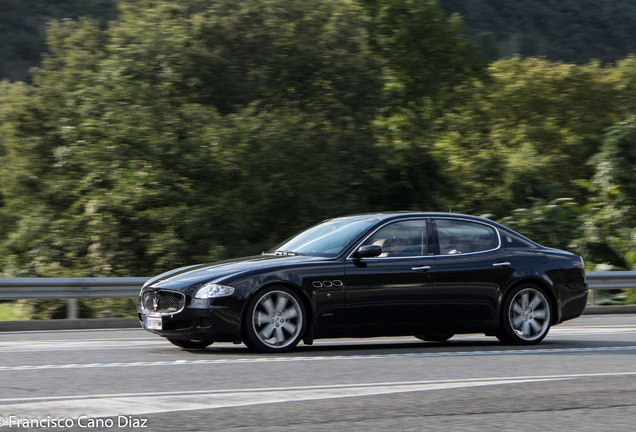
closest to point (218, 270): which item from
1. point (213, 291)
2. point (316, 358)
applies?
point (213, 291)

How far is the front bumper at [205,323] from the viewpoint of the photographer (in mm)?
8375

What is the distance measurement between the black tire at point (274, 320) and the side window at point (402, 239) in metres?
1.11

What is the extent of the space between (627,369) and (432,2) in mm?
21710

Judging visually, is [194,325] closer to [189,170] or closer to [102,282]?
[102,282]

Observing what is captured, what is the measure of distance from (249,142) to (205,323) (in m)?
12.3

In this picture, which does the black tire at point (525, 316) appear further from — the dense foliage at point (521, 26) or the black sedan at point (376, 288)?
the dense foliage at point (521, 26)

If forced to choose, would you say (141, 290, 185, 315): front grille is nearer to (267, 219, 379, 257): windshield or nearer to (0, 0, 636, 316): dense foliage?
(267, 219, 379, 257): windshield

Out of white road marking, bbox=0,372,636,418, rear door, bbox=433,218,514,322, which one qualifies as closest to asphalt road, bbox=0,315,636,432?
white road marking, bbox=0,372,636,418

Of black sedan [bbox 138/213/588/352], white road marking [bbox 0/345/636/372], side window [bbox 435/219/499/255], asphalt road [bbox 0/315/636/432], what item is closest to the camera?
asphalt road [bbox 0/315/636/432]

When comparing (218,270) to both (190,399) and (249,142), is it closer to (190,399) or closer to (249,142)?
(190,399)

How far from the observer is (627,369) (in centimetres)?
791

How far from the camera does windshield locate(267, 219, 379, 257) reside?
366 inches

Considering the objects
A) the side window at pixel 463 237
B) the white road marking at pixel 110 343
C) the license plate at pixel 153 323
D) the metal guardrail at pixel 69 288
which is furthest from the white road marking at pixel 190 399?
the metal guardrail at pixel 69 288

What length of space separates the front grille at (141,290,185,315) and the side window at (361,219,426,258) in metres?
2.02
